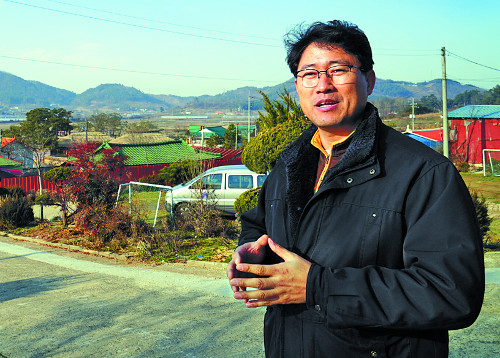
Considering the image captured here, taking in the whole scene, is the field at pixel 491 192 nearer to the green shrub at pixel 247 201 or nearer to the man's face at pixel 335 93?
the green shrub at pixel 247 201

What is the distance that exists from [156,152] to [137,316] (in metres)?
34.1

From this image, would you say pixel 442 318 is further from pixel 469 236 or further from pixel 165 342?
pixel 165 342

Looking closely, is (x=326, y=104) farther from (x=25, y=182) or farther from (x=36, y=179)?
(x=25, y=182)

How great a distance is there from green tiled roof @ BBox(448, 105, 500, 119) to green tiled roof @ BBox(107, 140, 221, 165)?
18.3 meters

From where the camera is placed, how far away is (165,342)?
193 inches

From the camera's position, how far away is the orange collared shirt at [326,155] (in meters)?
2.02

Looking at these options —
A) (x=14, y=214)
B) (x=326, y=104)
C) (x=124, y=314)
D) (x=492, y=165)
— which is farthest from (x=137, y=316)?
(x=492, y=165)

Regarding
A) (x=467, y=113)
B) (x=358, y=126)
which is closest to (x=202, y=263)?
(x=358, y=126)

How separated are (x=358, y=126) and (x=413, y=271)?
0.64 metres

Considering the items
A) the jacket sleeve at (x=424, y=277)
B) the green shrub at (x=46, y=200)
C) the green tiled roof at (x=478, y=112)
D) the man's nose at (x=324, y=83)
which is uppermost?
the green tiled roof at (x=478, y=112)

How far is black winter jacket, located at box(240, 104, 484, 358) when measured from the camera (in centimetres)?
152

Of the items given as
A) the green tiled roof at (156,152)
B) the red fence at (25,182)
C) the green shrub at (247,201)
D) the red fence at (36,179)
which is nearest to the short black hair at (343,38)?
the green shrub at (247,201)

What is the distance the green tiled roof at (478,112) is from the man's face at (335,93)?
33282 millimetres

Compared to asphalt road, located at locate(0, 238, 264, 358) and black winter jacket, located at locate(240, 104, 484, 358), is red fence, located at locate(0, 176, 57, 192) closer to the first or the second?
asphalt road, located at locate(0, 238, 264, 358)
